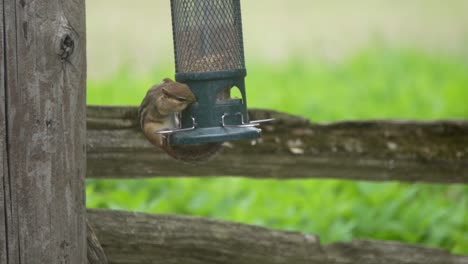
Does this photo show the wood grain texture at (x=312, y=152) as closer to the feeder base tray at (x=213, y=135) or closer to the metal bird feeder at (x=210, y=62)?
→ the metal bird feeder at (x=210, y=62)

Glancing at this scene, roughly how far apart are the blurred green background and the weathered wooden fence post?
7.27ft

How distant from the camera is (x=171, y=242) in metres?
4.05

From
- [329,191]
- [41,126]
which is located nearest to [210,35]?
[41,126]

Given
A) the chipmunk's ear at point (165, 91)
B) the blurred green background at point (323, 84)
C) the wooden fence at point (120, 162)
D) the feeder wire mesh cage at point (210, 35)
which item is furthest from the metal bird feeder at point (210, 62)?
the blurred green background at point (323, 84)

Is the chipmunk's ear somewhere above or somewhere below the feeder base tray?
above

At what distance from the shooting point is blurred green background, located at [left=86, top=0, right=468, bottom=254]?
6.35 metres

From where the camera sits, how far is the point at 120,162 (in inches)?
166

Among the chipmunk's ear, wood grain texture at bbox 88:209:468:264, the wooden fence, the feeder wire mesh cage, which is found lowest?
wood grain texture at bbox 88:209:468:264

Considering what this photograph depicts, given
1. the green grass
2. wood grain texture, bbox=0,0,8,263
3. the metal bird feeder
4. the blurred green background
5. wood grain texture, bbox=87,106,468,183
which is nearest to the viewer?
wood grain texture, bbox=0,0,8,263

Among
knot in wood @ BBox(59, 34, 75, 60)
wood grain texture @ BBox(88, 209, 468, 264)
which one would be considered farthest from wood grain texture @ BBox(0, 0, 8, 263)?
wood grain texture @ BBox(88, 209, 468, 264)

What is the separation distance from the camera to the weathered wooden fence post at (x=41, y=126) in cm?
298

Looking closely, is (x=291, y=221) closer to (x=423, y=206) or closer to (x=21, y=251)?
(x=423, y=206)

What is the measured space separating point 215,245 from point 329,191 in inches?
119

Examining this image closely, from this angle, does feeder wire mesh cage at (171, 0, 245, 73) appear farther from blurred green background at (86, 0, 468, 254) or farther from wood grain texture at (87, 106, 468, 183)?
blurred green background at (86, 0, 468, 254)
